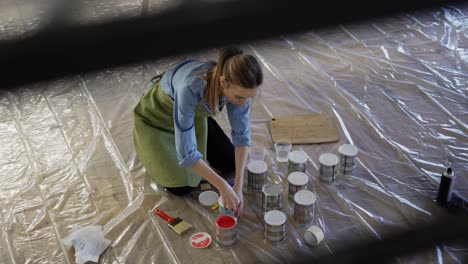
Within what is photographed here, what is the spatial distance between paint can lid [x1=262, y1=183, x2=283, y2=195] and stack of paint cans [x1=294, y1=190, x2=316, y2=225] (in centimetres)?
7

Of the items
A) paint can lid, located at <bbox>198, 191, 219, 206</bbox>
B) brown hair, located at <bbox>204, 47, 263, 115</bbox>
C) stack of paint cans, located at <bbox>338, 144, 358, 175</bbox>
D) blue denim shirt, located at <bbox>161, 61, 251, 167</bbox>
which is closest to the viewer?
brown hair, located at <bbox>204, 47, 263, 115</bbox>

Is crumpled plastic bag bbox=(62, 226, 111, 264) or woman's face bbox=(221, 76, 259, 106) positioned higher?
woman's face bbox=(221, 76, 259, 106)

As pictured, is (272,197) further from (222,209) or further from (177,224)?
(177,224)

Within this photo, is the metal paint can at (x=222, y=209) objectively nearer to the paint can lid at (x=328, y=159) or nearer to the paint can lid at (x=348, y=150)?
the paint can lid at (x=328, y=159)

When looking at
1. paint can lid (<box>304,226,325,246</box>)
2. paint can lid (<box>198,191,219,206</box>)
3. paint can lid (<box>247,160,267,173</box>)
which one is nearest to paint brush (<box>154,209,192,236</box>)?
paint can lid (<box>198,191,219,206</box>)

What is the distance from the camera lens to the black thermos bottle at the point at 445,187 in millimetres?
2209

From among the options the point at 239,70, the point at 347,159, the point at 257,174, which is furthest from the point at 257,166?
the point at 239,70

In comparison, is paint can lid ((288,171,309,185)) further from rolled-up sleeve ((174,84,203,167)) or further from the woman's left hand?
rolled-up sleeve ((174,84,203,167))

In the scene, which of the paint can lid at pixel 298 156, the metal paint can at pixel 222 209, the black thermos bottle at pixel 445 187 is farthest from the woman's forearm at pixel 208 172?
the black thermos bottle at pixel 445 187

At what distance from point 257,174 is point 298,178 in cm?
16

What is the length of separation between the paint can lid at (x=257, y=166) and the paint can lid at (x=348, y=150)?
1.10 ft

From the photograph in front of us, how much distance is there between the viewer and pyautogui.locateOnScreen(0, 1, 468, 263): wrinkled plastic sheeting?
219 centimetres

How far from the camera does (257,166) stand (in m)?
2.38

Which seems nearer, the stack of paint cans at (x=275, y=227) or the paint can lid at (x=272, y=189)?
the stack of paint cans at (x=275, y=227)
